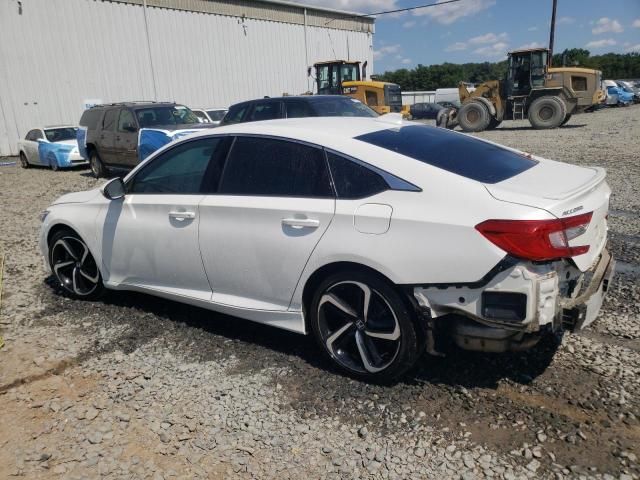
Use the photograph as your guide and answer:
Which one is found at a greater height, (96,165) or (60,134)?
(60,134)

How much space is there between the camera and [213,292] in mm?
3730

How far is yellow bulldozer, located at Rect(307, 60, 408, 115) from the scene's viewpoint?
22.6 m

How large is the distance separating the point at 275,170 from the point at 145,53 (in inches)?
939

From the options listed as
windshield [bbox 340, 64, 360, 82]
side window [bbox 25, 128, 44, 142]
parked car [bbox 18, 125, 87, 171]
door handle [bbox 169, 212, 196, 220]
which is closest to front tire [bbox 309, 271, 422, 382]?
door handle [bbox 169, 212, 196, 220]

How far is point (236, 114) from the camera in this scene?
1198 cm

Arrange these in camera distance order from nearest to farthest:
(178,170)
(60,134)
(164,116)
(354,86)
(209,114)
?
(178,170) → (164,116) → (60,134) → (209,114) → (354,86)

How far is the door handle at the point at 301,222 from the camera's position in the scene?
3.11 meters

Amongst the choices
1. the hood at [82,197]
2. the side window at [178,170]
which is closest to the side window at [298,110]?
the hood at [82,197]

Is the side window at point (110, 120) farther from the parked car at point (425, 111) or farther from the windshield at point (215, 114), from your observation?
Result: the parked car at point (425, 111)

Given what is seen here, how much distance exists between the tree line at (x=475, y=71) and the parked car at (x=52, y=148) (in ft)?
205

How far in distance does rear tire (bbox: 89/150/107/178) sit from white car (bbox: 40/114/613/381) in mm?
10106

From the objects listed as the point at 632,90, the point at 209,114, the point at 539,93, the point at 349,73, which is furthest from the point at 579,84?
the point at 632,90

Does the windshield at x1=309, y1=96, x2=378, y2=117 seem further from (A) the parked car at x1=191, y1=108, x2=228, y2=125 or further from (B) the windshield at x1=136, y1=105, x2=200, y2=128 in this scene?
(A) the parked car at x1=191, y1=108, x2=228, y2=125

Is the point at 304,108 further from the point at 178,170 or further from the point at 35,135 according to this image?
the point at 35,135
